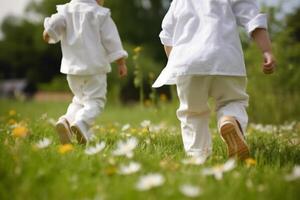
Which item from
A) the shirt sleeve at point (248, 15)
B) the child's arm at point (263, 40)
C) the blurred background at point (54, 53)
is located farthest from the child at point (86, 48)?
the blurred background at point (54, 53)

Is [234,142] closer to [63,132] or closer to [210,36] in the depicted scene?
[210,36]

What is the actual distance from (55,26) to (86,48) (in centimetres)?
31

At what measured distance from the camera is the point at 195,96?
3023mm

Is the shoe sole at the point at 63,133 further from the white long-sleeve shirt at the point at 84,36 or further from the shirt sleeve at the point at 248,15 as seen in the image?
the shirt sleeve at the point at 248,15

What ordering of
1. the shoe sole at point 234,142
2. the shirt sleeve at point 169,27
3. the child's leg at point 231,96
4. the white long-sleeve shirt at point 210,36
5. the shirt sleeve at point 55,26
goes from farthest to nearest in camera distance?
the shirt sleeve at point 55,26
the shirt sleeve at point 169,27
the child's leg at point 231,96
the white long-sleeve shirt at point 210,36
the shoe sole at point 234,142

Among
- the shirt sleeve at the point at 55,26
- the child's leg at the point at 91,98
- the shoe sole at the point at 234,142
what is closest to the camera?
the shoe sole at the point at 234,142

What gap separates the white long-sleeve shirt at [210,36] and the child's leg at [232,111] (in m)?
0.12

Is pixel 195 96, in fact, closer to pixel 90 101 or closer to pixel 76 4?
pixel 90 101

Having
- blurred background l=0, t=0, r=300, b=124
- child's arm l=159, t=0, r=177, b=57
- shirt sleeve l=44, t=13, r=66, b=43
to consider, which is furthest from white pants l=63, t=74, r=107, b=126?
blurred background l=0, t=0, r=300, b=124

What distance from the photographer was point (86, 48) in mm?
3748

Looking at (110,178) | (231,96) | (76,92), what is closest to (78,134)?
(76,92)

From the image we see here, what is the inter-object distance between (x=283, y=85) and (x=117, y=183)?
6161 millimetres

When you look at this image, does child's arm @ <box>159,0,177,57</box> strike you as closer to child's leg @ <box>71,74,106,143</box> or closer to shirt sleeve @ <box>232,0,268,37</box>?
shirt sleeve @ <box>232,0,268,37</box>

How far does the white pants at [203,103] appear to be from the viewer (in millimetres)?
2963
